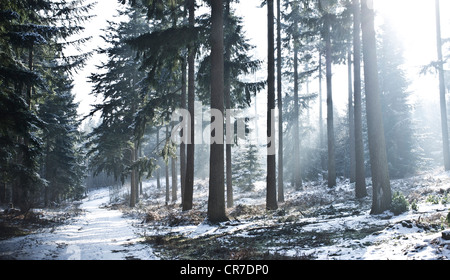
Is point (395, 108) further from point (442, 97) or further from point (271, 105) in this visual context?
point (271, 105)

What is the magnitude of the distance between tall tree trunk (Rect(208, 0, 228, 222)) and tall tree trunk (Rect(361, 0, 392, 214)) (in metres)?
5.34

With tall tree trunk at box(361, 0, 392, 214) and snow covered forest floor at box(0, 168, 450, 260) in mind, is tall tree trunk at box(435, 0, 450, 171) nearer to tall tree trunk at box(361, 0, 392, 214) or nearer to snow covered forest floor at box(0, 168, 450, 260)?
snow covered forest floor at box(0, 168, 450, 260)

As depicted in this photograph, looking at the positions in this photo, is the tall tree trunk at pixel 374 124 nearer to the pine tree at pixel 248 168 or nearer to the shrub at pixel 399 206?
the shrub at pixel 399 206

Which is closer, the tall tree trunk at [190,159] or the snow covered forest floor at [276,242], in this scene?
the snow covered forest floor at [276,242]

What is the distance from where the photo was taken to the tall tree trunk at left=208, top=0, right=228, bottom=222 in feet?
33.8

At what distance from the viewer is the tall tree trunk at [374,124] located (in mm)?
9328

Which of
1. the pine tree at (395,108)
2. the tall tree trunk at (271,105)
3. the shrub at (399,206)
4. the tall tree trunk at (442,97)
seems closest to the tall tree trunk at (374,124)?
the shrub at (399,206)

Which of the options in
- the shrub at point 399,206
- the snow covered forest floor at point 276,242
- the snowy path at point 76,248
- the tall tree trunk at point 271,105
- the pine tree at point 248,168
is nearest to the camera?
the snow covered forest floor at point 276,242

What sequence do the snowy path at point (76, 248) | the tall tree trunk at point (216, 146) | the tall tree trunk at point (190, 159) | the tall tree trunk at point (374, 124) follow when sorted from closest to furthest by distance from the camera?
the snowy path at point (76, 248) < the tall tree trunk at point (374, 124) < the tall tree trunk at point (216, 146) < the tall tree trunk at point (190, 159)

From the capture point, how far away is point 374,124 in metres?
9.52

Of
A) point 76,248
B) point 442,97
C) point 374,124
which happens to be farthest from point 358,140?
point 76,248

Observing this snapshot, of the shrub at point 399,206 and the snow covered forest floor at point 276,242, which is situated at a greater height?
the shrub at point 399,206

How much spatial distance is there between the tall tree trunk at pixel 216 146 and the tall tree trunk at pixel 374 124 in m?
5.34
